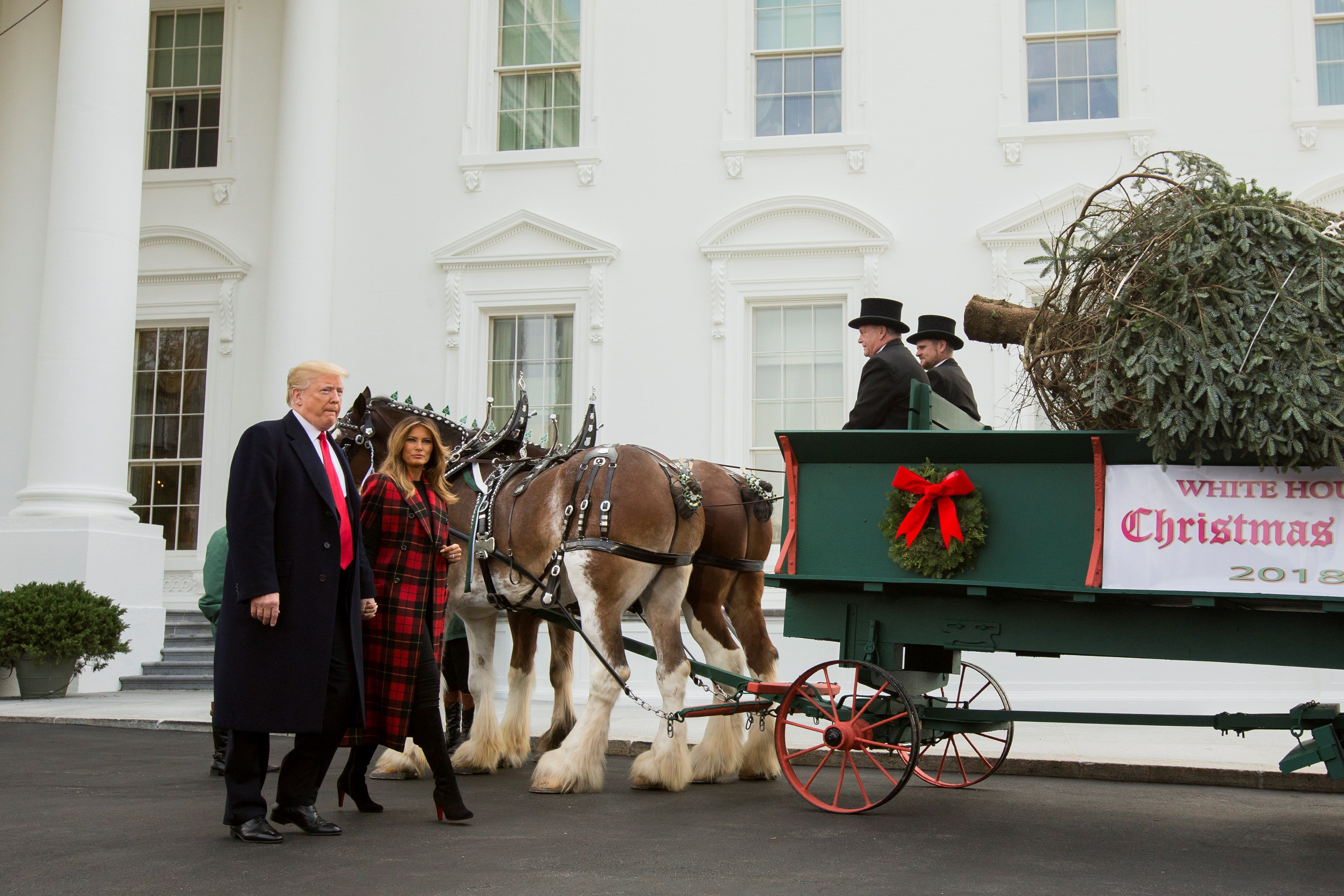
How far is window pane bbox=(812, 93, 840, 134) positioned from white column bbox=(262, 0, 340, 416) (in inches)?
208

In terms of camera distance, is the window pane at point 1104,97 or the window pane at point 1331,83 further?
the window pane at point 1104,97

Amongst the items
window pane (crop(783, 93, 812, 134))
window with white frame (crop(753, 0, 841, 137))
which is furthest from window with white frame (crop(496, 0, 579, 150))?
window pane (crop(783, 93, 812, 134))

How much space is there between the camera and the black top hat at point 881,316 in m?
6.79

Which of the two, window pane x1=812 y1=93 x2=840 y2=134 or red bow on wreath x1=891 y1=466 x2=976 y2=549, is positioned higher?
window pane x1=812 y1=93 x2=840 y2=134

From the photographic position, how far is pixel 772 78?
1310cm

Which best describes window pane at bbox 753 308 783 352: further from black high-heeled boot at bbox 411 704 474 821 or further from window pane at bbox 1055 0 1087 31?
black high-heeled boot at bbox 411 704 474 821

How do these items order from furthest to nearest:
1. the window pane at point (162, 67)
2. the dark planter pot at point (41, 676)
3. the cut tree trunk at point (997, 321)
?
the window pane at point (162, 67) → the dark planter pot at point (41, 676) → the cut tree trunk at point (997, 321)

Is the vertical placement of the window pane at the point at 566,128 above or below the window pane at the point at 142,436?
above

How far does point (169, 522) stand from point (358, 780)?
362 inches

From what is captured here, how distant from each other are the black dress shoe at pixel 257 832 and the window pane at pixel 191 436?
31.9 ft

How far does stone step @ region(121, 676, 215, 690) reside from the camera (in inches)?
472

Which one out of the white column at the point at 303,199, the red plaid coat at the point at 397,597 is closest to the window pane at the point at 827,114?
the white column at the point at 303,199

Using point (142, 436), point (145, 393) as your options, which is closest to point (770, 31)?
point (145, 393)

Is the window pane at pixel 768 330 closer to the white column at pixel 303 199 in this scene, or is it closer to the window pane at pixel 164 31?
the white column at pixel 303 199
